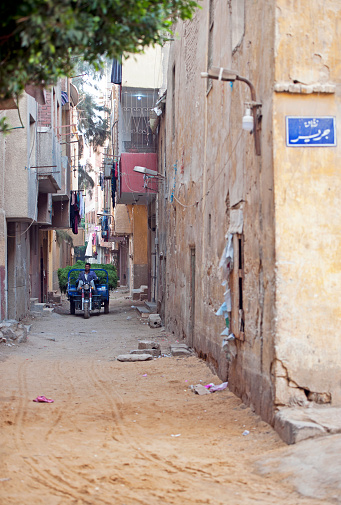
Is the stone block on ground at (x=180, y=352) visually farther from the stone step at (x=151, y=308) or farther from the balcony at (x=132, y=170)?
the balcony at (x=132, y=170)

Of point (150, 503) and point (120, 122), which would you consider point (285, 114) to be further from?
point (120, 122)

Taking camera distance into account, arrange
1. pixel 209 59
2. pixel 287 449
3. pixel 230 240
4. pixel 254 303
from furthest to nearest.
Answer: pixel 209 59, pixel 230 240, pixel 254 303, pixel 287 449

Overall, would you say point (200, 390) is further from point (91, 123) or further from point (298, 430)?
point (91, 123)

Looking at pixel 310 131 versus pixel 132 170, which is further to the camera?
pixel 132 170

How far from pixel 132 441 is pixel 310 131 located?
3.83m

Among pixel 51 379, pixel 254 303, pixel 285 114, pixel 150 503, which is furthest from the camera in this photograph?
pixel 51 379

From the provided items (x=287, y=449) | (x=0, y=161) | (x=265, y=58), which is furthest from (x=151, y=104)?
(x=287, y=449)

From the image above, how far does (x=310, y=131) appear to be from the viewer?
6.55 m

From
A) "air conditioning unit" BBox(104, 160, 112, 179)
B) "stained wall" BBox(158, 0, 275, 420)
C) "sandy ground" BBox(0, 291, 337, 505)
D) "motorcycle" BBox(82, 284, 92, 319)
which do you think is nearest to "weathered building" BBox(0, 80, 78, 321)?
"motorcycle" BBox(82, 284, 92, 319)

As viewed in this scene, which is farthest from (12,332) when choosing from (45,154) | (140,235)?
(140,235)

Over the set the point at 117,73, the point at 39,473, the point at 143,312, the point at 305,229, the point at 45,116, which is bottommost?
the point at 143,312

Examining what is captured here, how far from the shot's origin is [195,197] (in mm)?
12992

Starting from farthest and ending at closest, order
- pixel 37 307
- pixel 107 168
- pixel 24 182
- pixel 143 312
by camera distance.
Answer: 1. pixel 107 168
2. pixel 37 307
3. pixel 143 312
4. pixel 24 182

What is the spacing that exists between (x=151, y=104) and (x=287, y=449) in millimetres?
21180
